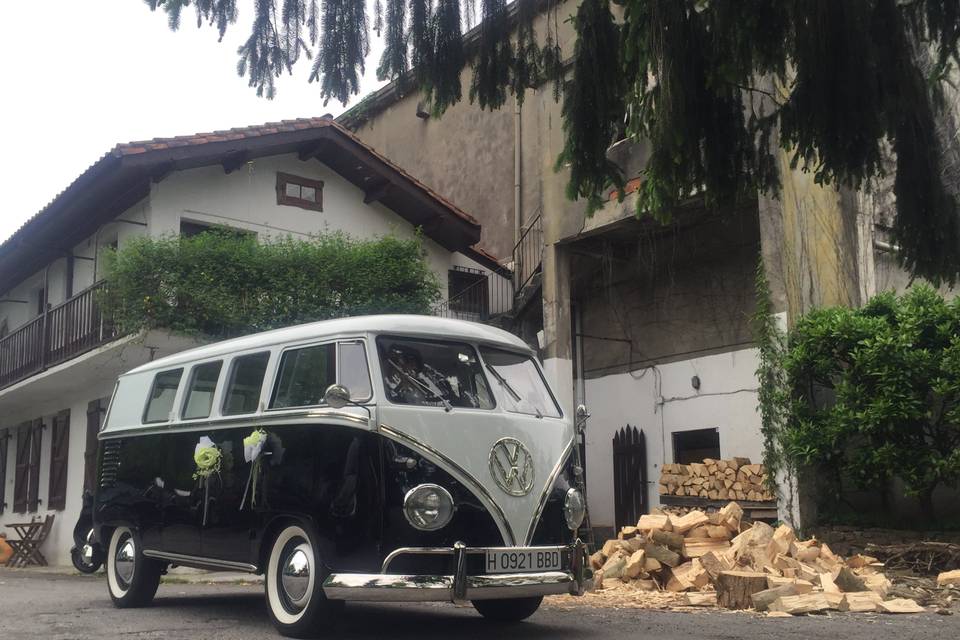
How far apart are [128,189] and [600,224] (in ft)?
27.6

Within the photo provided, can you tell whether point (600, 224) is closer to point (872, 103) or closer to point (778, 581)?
point (778, 581)

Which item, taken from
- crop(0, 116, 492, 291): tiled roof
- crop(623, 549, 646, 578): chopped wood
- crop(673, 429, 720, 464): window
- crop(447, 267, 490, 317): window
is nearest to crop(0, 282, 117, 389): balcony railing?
crop(0, 116, 492, 291): tiled roof

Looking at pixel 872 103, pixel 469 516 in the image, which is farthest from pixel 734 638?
pixel 872 103

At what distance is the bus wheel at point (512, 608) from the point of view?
7.84 m

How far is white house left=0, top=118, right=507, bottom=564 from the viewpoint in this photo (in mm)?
17641

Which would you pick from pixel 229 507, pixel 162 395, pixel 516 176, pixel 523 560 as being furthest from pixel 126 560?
pixel 516 176

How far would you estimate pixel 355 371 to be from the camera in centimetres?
714

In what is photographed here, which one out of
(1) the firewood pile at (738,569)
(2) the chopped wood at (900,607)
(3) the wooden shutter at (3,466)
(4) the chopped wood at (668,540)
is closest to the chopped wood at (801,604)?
(1) the firewood pile at (738,569)

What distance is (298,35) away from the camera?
661 cm

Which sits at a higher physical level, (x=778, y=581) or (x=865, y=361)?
(x=865, y=361)

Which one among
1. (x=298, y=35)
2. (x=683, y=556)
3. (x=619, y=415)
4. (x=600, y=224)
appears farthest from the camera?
(x=619, y=415)

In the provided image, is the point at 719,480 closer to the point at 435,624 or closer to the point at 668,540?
the point at 668,540

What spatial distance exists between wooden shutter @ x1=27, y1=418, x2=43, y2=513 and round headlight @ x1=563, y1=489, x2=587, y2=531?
17.7 m

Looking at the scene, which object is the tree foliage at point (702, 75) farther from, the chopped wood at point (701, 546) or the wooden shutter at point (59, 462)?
the wooden shutter at point (59, 462)
